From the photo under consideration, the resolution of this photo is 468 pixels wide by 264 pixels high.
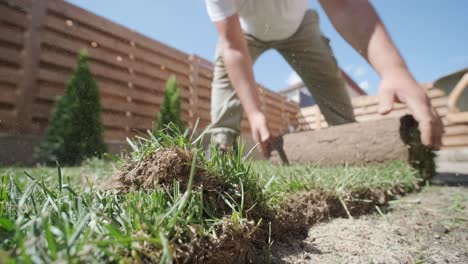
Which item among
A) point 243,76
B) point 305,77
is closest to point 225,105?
point 243,76

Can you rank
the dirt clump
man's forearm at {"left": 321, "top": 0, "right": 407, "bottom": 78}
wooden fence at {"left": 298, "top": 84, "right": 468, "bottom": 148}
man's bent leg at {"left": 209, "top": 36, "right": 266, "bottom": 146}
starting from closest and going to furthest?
the dirt clump < man's forearm at {"left": 321, "top": 0, "right": 407, "bottom": 78} < man's bent leg at {"left": 209, "top": 36, "right": 266, "bottom": 146} < wooden fence at {"left": 298, "top": 84, "right": 468, "bottom": 148}

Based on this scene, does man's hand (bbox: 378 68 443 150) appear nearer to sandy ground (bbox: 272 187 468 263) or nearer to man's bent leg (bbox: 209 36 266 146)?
sandy ground (bbox: 272 187 468 263)

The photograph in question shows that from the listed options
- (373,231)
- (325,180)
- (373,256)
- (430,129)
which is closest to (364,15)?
(430,129)

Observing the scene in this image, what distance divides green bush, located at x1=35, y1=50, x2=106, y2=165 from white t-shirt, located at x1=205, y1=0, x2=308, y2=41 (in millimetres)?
3434

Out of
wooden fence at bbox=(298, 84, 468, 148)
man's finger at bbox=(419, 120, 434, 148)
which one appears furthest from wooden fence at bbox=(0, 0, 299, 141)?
man's finger at bbox=(419, 120, 434, 148)

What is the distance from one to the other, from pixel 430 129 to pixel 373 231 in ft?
3.05

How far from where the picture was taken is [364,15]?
2.11 meters

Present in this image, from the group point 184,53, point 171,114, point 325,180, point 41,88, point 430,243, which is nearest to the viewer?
point 430,243

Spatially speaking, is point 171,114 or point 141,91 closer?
point 171,114

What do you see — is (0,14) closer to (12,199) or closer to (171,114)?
(171,114)

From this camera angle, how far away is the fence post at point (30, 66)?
544 cm

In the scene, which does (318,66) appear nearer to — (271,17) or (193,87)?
(271,17)

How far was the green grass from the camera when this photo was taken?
0.47m

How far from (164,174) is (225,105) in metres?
2.65
